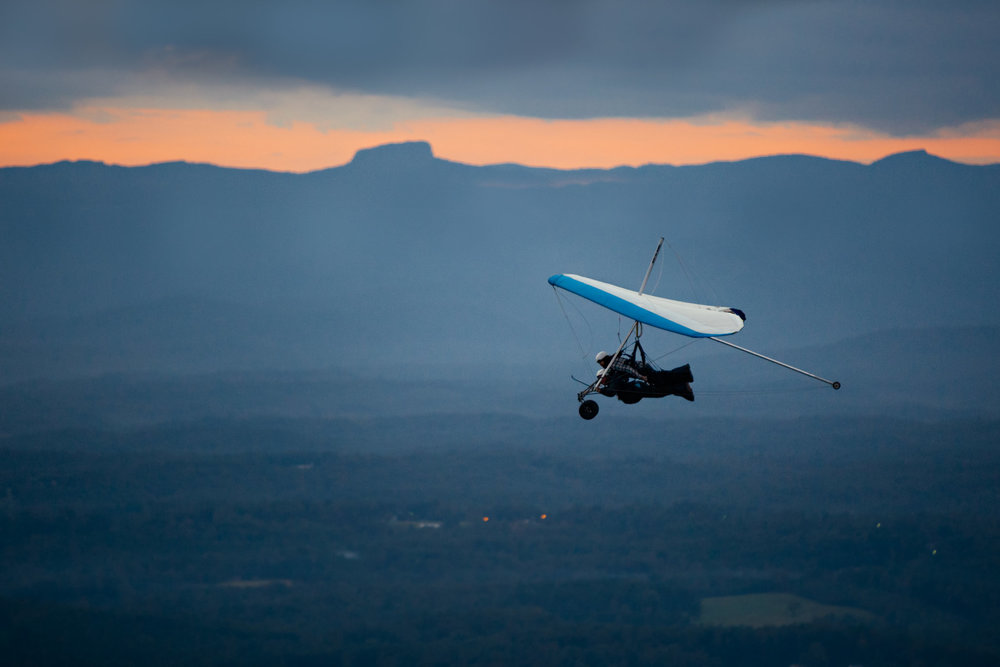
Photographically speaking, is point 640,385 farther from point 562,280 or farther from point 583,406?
point 562,280

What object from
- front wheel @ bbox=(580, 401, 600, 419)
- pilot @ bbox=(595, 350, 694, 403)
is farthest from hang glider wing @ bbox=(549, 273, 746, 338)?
front wheel @ bbox=(580, 401, 600, 419)

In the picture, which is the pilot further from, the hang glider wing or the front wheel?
the hang glider wing

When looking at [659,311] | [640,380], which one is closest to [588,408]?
[640,380]

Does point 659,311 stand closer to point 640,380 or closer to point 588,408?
point 640,380

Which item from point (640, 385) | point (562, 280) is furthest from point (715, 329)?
point (562, 280)

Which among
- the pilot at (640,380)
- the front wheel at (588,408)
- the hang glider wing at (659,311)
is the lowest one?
the front wheel at (588,408)

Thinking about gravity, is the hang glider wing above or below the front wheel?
above

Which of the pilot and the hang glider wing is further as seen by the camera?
the pilot

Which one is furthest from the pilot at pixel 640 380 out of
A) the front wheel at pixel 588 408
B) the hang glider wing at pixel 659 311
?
the hang glider wing at pixel 659 311

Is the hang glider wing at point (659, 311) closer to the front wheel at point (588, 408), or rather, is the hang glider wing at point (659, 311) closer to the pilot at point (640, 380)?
the pilot at point (640, 380)

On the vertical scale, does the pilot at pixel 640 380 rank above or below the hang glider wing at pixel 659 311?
below
